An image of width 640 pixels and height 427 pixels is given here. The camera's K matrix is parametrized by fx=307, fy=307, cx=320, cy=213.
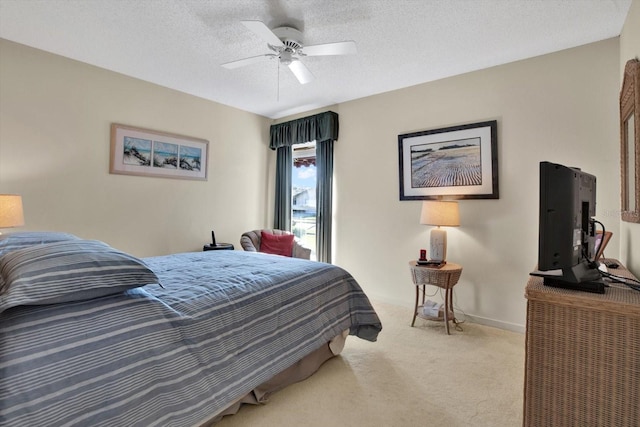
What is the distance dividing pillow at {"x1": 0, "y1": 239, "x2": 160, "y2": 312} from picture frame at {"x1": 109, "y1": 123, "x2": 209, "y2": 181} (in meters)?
2.40

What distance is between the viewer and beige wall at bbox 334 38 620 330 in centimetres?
259

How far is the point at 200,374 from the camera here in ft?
4.43

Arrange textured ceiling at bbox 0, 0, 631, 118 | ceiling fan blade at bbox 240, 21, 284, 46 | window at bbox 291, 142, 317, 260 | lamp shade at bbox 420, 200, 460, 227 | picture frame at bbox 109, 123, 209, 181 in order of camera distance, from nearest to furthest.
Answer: ceiling fan blade at bbox 240, 21, 284, 46 < textured ceiling at bbox 0, 0, 631, 118 < lamp shade at bbox 420, 200, 460, 227 < picture frame at bbox 109, 123, 209, 181 < window at bbox 291, 142, 317, 260

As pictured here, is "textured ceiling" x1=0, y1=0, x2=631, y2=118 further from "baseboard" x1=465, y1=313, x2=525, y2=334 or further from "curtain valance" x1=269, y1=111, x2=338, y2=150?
"baseboard" x1=465, y1=313, x2=525, y2=334

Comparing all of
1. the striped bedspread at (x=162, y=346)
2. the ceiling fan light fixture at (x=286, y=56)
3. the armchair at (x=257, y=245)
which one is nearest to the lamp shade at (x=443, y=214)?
the striped bedspread at (x=162, y=346)

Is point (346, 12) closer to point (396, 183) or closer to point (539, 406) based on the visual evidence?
point (396, 183)

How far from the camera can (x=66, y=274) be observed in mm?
1113

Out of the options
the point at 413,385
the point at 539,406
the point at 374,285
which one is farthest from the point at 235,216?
the point at 539,406

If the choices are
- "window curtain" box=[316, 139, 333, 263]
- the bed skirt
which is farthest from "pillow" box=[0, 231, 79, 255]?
"window curtain" box=[316, 139, 333, 263]

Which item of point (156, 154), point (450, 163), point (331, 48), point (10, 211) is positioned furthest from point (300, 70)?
point (10, 211)

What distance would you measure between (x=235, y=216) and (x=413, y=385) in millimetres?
3269

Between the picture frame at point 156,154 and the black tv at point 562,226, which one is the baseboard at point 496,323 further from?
the picture frame at point 156,154

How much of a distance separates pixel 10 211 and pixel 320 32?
2.80 metres

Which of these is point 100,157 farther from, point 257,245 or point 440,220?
point 440,220
